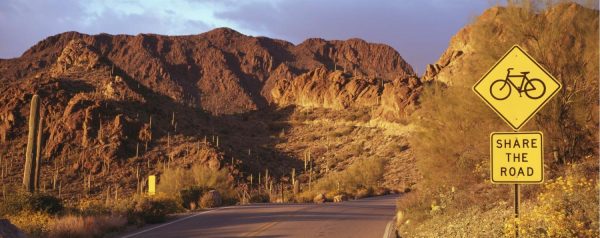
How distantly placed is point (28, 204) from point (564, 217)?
1748cm

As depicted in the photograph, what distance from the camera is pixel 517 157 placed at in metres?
8.99

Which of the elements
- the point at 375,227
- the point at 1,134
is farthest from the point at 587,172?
the point at 1,134

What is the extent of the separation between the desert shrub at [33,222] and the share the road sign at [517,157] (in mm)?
12490

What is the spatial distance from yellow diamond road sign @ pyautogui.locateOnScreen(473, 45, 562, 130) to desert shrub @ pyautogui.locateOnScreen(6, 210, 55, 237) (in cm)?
1248

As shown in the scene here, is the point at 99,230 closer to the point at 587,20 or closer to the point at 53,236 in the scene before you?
the point at 53,236

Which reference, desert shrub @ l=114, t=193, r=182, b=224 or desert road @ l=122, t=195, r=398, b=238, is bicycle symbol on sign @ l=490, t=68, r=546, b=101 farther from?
desert shrub @ l=114, t=193, r=182, b=224

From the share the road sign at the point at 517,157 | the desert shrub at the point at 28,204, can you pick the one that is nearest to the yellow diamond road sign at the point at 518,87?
the share the road sign at the point at 517,157

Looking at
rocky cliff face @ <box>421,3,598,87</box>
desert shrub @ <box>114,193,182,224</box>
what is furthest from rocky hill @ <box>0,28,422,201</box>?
rocky cliff face @ <box>421,3,598,87</box>

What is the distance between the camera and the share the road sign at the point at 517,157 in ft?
29.0

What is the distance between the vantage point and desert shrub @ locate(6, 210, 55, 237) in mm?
17156

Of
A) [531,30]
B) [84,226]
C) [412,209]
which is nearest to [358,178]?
[412,209]

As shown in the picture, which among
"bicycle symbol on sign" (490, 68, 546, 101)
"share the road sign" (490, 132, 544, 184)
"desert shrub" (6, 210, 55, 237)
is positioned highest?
"bicycle symbol on sign" (490, 68, 546, 101)

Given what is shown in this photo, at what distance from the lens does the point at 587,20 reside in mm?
18266

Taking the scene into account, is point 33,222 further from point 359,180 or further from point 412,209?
point 359,180
